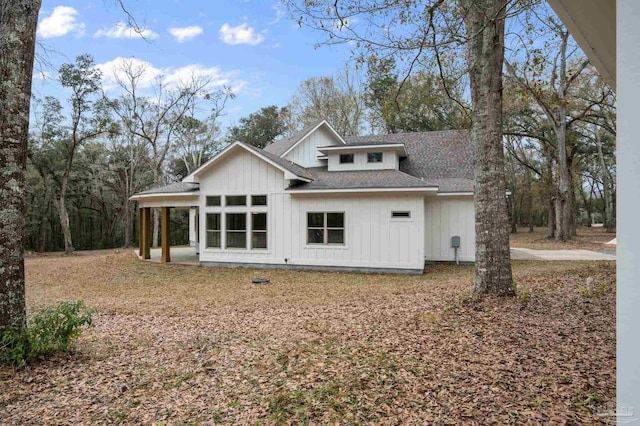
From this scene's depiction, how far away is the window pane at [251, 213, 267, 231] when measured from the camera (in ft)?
41.5

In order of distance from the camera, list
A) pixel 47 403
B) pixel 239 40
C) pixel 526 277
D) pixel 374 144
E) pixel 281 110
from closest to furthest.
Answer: pixel 47 403, pixel 526 277, pixel 374 144, pixel 239 40, pixel 281 110

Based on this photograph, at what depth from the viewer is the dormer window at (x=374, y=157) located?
13.9 metres

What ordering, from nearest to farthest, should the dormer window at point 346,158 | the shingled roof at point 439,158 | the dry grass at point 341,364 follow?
the dry grass at point 341,364
the dormer window at point 346,158
the shingled roof at point 439,158

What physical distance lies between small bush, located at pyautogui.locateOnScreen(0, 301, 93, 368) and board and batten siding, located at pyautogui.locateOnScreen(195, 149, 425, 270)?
8.34 meters

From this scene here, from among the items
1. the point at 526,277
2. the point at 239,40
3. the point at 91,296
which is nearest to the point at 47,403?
the point at 91,296

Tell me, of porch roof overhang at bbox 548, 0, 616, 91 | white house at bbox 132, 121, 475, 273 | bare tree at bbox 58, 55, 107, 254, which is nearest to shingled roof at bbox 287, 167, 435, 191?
white house at bbox 132, 121, 475, 273

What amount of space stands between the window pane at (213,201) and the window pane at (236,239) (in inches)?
46.5

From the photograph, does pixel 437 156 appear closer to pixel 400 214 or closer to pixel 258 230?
pixel 400 214

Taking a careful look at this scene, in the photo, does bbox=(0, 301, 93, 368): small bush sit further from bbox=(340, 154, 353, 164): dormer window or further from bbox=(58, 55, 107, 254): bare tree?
bbox=(58, 55, 107, 254): bare tree

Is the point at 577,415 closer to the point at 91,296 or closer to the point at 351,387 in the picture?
the point at 351,387

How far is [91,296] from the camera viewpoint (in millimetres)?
8609

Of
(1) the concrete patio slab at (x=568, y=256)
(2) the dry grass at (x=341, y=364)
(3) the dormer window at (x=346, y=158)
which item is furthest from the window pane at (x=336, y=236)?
(1) the concrete patio slab at (x=568, y=256)

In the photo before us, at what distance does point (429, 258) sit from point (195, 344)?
35.1ft
